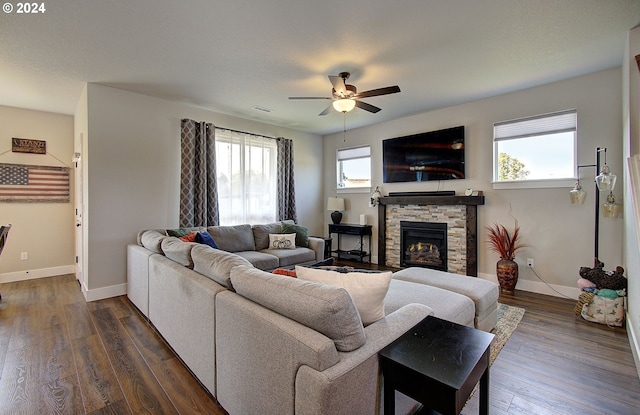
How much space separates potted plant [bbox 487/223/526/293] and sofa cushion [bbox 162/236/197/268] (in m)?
3.84

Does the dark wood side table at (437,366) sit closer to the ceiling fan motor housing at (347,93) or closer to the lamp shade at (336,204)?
the ceiling fan motor housing at (347,93)

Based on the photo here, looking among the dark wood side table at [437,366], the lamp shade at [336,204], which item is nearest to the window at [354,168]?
the lamp shade at [336,204]

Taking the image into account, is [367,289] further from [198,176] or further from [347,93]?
[198,176]

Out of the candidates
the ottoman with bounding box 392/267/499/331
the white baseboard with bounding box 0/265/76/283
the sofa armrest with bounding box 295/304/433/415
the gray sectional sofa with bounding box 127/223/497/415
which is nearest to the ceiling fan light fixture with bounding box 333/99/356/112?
the ottoman with bounding box 392/267/499/331

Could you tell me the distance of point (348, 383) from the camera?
3.65 feet

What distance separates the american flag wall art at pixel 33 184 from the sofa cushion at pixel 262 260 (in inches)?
134

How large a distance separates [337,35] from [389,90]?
828 mm

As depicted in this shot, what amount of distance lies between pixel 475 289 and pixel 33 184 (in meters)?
6.38

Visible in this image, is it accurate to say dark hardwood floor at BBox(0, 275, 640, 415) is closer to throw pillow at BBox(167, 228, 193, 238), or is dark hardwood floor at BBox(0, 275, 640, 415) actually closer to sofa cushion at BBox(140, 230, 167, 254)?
sofa cushion at BBox(140, 230, 167, 254)

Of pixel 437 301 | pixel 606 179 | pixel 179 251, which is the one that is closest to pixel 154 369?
pixel 179 251

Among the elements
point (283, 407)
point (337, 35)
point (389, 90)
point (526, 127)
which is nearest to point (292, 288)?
point (283, 407)

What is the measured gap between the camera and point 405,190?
17.1 feet

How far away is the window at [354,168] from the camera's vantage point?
230 inches

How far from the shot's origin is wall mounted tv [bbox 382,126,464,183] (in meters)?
4.55
